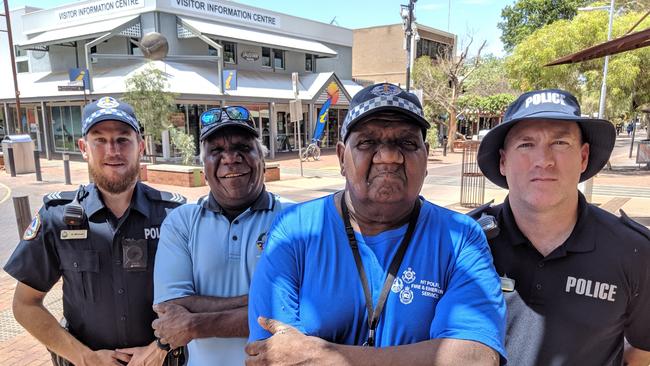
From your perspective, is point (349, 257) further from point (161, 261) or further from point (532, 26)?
point (532, 26)

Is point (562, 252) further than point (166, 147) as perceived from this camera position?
No

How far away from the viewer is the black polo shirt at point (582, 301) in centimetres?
174

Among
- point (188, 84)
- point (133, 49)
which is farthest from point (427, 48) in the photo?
point (133, 49)

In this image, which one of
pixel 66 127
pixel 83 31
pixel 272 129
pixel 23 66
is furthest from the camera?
pixel 23 66

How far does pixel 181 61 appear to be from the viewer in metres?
21.1

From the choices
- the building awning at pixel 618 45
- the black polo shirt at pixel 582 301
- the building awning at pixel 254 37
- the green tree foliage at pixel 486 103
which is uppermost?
the building awning at pixel 254 37

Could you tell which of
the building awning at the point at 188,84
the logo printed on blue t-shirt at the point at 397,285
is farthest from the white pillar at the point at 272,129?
the logo printed on blue t-shirt at the point at 397,285

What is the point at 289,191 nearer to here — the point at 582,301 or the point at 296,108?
the point at 296,108

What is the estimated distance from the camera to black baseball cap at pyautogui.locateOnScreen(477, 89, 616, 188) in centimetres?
183

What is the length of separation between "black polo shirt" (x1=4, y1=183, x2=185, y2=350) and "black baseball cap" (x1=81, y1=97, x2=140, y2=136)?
478mm

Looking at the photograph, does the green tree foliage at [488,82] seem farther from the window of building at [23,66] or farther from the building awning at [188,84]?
the window of building at [23,66]

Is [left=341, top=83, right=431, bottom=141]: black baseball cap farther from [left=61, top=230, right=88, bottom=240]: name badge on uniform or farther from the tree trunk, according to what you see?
the tree trunk

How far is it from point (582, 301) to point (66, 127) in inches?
1029

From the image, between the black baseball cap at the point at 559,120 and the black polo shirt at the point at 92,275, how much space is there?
1897 millimetres
